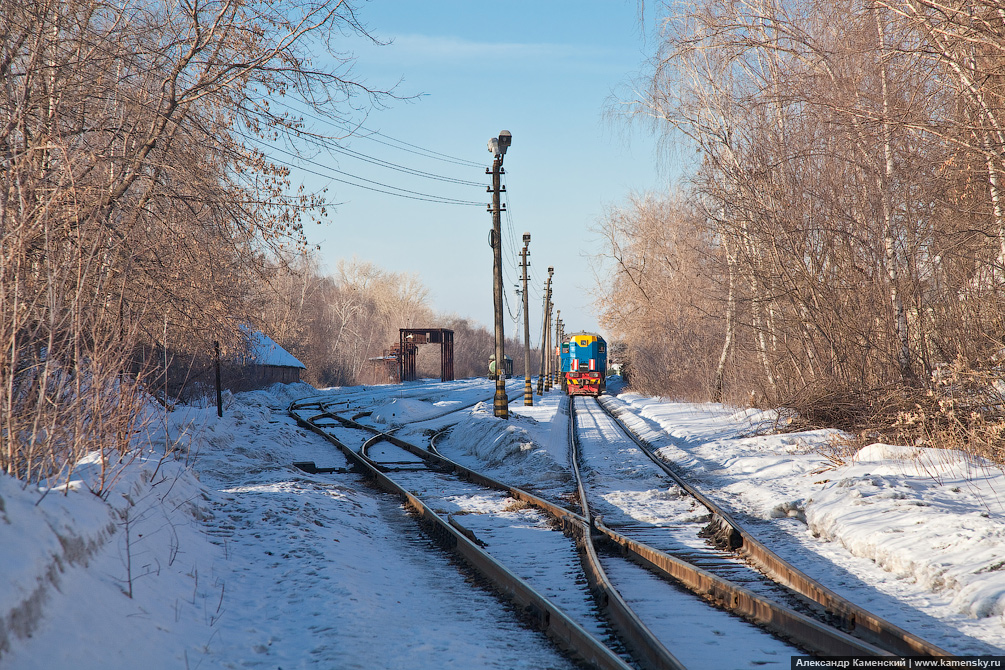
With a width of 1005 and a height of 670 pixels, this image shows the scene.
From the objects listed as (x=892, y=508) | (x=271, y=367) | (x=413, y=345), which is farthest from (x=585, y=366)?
(x=892, y=508)

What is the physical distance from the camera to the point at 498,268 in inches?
798

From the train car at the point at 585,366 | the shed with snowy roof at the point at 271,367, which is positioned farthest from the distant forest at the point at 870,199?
the shed with snowy roof at the point at 271,367

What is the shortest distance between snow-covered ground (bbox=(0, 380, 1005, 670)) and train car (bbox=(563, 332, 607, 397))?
102ft

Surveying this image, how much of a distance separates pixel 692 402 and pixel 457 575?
26.0m

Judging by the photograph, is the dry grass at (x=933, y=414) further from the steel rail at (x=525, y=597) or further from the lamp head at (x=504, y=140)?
the lamp head at (x=504, y=140)

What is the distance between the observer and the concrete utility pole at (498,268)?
19719mm

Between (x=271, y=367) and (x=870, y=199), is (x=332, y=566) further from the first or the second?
(x=271, y=367)

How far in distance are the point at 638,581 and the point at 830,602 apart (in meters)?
1.56

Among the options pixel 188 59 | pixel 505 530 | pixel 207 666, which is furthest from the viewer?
pixel 188 59

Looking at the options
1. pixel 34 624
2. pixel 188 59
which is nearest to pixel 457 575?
pixel 34 624

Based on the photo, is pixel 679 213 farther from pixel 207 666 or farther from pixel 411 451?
pixel 207 666

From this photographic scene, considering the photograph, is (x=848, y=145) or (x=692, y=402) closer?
(x=848, y=145)

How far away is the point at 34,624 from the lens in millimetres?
3639

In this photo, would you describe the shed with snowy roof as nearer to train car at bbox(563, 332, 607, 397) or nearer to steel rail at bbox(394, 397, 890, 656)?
train car at bbox(563, 332, 607, 397)
